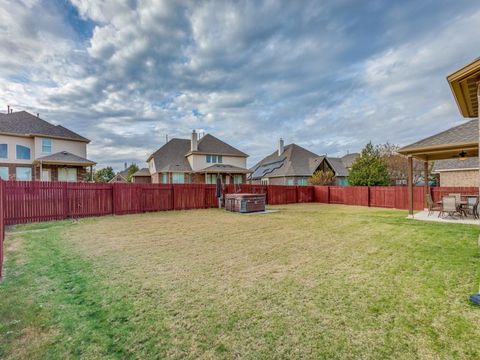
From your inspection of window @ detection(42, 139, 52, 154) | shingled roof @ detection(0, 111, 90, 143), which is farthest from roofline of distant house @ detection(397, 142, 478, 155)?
window @ detection(42, 139, 52, 154)

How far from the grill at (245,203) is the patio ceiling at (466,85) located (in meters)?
10.3

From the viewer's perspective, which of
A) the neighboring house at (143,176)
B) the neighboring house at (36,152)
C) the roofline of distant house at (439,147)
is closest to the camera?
the roofline of distant house at (439,147)

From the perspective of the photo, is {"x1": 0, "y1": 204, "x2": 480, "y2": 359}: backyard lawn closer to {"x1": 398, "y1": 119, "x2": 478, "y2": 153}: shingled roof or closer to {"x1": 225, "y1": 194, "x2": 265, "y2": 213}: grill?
→ {"x1": 398, "y1": 119, "x2": 478, "y2": 153}: shingled roof

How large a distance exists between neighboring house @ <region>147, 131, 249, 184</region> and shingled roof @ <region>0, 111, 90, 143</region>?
27.4 ft

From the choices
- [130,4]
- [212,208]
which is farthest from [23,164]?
[130,4]

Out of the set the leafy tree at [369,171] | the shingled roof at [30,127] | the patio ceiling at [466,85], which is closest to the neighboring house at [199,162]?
the shingled roof at [30,127]

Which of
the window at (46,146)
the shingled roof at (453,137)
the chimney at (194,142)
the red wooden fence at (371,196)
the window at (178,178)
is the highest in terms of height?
the chimney at (194,142)

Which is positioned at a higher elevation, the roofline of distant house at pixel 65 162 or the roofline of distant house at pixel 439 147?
the roofline of distant house at pixel 65 162

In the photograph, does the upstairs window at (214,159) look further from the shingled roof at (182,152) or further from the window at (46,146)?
the window at (46,146)

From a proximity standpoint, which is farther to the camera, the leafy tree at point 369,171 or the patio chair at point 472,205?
the leafy tree at point 369,171

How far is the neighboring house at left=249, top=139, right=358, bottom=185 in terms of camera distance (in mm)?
33134

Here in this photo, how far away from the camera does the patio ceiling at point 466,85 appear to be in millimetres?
3852

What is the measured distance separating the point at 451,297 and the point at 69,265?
267 inches

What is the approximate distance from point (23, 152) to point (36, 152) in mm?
1216
